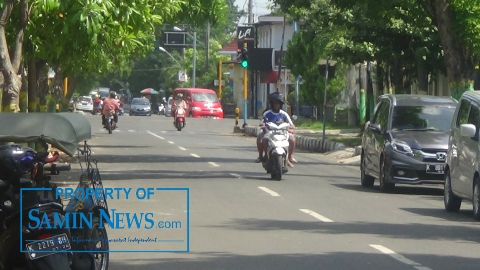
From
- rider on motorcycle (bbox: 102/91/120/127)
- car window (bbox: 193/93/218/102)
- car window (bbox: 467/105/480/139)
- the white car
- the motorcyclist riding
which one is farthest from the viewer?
the white car

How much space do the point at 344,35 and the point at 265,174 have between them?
12942mm

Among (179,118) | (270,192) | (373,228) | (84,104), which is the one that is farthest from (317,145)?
(84,104)

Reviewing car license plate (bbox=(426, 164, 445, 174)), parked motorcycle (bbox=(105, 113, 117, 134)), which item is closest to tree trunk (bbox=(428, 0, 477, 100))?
car license plate (bbox=(426, 164, 445, 174))

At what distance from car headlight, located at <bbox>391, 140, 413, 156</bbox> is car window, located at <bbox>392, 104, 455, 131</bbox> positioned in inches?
25.8

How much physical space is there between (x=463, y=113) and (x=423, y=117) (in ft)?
11.4

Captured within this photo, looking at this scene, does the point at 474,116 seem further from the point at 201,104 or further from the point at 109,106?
the point at 201,104

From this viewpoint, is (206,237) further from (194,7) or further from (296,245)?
(194,7)

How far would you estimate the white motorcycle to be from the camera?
65.5ft

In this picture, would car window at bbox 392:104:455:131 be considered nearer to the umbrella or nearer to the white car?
the white car

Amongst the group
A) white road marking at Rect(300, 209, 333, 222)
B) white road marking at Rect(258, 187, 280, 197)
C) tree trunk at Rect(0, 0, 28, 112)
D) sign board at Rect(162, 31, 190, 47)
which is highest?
sign board at Rect(162, 31, 190, 47)

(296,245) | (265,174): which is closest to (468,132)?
(296,245)

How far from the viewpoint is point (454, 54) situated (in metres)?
23.3

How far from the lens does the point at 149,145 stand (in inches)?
1324

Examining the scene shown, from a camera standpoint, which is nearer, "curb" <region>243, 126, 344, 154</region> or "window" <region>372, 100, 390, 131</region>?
"window" <region>372, 100, 390, 131</region>
